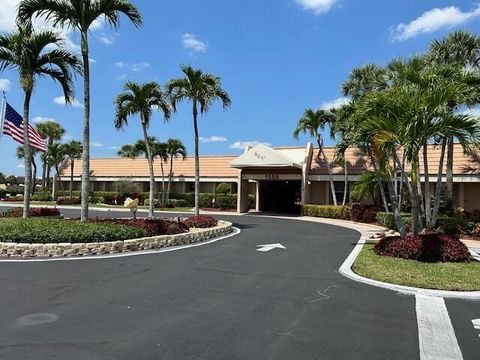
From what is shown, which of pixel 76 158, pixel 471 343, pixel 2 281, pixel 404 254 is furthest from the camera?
pixel 76 158

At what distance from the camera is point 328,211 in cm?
2995

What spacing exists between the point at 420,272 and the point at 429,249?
6.43 ft

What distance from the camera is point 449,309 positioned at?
764cm

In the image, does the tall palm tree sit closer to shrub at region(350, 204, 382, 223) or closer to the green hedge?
shrub at region(350, 204, 382, 223)

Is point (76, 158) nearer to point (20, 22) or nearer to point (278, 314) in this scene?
point (20, 22)

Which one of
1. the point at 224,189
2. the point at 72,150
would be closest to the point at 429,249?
the point at 224,189

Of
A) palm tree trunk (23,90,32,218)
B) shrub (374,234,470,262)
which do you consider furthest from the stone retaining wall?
shrub (374,234,470,262)

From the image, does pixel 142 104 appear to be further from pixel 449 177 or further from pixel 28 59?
pixel 449 177

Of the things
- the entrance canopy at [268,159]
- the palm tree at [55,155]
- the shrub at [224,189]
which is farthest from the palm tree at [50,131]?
the entrance canopy at [268,159]

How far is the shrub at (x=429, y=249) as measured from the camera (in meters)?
12.1

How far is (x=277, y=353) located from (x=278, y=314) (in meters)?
1.66

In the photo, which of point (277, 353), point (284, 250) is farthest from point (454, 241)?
point (277, 353)

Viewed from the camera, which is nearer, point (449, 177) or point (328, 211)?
point (449, 177)

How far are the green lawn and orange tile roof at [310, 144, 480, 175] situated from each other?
52.4 feet
